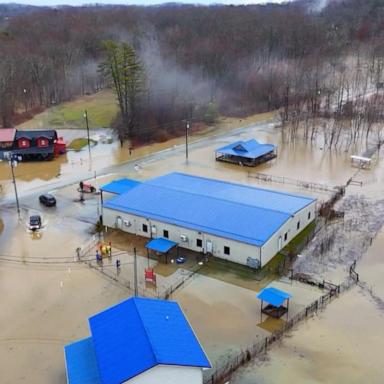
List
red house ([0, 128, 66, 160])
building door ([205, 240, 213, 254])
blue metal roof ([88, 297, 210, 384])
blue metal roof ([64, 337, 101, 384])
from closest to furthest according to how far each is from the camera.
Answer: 1. blue metal roof ([88, 297, 210, 384])
2. blue metal roof ([64, 337, 101, 384])
3. building door ([205, 240, 213, 254])
4. red house ([0, 128, 66, 160])

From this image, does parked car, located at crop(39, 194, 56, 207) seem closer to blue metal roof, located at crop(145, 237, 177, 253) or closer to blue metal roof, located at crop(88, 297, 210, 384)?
blue metal roof, located at crop(145, 237, 177, 253)

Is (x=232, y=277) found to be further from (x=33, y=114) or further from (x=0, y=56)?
(x=0, y=56)

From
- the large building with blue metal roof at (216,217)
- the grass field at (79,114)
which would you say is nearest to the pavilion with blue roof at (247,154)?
the large building with blue metal roof at (216,217)

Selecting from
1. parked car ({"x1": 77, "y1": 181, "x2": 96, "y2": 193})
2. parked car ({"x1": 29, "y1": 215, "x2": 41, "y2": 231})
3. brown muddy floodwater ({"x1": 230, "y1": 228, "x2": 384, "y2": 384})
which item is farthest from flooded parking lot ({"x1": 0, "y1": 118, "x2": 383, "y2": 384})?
parked car ({"x1": 77, "y1": 181, "x2": 96, "y2": 193})

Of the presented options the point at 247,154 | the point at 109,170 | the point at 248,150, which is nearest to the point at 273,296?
the point at 247,154

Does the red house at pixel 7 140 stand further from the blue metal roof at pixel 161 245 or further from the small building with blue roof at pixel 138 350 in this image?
the small building with blue roof at pixel 138 350
